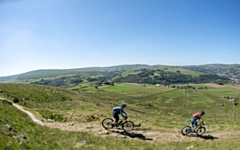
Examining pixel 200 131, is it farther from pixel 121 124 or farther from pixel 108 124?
pixel 108 124

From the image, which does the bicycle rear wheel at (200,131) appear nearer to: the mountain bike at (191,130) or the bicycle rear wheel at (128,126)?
the mountain bike at (191,130)

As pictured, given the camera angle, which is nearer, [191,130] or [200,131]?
[191,130]

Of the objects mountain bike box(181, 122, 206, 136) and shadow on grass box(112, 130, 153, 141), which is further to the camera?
mountain bike box(181, 122, 206, 136)

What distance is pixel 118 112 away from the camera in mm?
21672

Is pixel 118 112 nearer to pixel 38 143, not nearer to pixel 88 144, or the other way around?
pixel 88 144

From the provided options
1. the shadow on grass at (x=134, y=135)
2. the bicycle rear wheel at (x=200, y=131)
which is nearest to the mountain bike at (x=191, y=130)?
the bicycle rear wheel at (x=200, y=131)

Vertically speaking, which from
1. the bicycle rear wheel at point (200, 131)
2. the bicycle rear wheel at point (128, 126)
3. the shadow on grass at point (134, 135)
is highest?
the bicycle rear wheel at point (128, 126)

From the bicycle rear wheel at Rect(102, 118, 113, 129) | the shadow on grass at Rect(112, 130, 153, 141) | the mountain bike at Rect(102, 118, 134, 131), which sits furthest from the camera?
the bicycle rear wheel at Rect(102, 118, 113, 129)

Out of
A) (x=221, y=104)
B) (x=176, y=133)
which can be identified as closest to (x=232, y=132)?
(x=176, y=133)

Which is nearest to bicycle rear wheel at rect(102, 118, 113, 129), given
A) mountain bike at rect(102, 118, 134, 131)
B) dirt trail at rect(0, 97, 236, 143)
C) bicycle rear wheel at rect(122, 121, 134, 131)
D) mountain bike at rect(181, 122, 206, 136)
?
mountain bike at rect(102, 118, 134, 131)

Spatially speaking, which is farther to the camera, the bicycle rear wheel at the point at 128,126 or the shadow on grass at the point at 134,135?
the bicycle rear wheel at the point at 128,126

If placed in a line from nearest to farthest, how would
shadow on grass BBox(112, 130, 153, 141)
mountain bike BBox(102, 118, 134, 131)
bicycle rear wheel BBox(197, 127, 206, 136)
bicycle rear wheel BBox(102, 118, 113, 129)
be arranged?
shadow on grass BBox(112, 130, 153, 141), mountain bike BBox(102, 118, 134, 131), bicycle rear wheel BBox(102, 118, 113, 129), bicycle rear wheel BBox(197, 127, 206, 136)

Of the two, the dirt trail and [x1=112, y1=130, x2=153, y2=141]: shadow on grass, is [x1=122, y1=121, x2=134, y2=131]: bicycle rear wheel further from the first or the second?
[x1=112, y1=130, x2=153, y2=141]: shadow on grass

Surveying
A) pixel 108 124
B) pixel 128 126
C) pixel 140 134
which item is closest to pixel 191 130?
pixel 140 134
